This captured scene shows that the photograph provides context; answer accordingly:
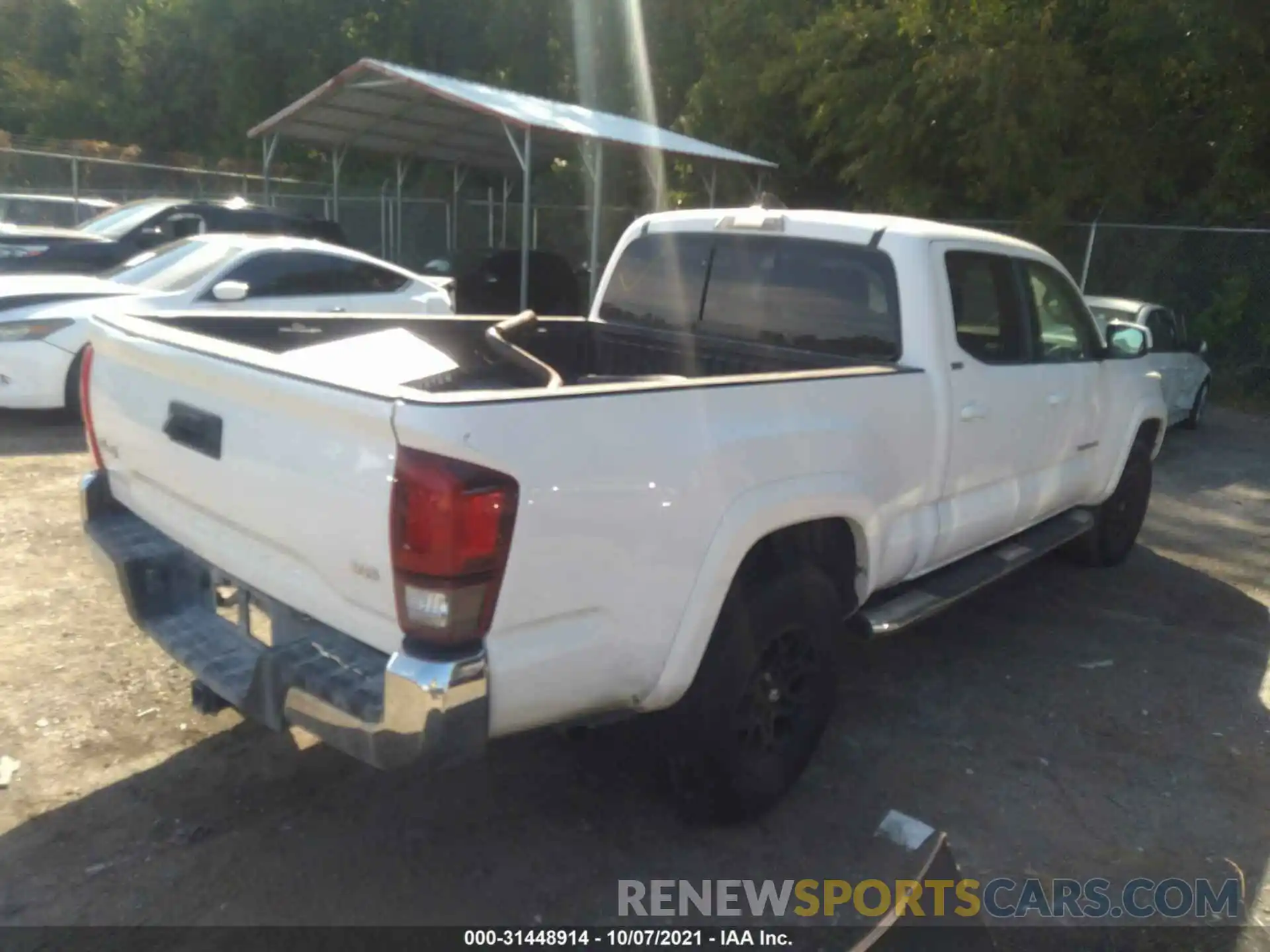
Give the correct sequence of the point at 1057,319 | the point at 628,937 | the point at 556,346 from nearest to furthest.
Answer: the point at 628,937, the point at 556,346, the point at 1057,319

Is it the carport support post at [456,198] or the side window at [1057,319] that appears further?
the carport support post at [456,198]

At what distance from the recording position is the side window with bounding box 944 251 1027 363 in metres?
4.39

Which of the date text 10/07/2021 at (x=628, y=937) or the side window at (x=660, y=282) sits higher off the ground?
the side window at (x=660, y=282)

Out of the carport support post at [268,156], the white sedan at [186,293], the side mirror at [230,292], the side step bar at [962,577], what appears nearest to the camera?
the side step bar at [962,577]

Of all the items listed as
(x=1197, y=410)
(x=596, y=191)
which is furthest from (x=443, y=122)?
(x=1197, y=410)

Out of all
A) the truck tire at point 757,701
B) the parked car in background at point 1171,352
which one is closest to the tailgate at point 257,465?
the truck tire at point 757,701

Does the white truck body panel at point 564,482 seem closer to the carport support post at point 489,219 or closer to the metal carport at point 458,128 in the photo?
the metal carport at point 458,128

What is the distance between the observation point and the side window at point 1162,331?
411 inches

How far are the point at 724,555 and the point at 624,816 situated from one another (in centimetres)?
110

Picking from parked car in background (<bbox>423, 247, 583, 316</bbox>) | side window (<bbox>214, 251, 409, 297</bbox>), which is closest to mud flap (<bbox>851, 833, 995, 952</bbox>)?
side window (<bbox>214, 251, 409, 297</bbox>)

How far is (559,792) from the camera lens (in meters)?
3.72

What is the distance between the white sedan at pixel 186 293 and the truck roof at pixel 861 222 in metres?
3.84

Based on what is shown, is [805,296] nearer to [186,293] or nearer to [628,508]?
[628,508]

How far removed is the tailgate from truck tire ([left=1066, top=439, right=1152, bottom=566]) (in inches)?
192
